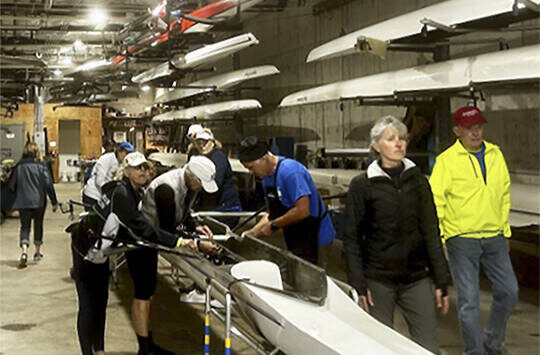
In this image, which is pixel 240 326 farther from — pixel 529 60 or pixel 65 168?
pixel 65 168

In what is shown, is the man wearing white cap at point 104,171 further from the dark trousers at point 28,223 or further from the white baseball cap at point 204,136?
the dark trousers at point 28,223

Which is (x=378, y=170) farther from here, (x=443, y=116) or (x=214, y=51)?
(x=214, y=51)

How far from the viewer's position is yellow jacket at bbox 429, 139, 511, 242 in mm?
3180

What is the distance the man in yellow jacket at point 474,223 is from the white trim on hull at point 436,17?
66.0 inches

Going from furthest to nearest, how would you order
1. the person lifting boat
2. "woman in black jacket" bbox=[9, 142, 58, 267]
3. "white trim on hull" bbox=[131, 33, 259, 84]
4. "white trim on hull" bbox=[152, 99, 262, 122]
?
1. "white trim on hull" bbox=[152, 99, 262, 122]
2. "white trim on hull" bbox=[131, 33, 259, 84]
3. "woman in black jacket" bbox=[9, 142, 58, 267]
4. the person lifting boat

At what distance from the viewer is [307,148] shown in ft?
33.6

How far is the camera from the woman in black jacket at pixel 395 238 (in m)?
2.58

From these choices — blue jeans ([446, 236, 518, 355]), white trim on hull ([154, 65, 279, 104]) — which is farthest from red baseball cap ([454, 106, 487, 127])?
white trim on hull ([154, 65, 279, 104])

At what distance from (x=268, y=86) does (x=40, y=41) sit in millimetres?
5608

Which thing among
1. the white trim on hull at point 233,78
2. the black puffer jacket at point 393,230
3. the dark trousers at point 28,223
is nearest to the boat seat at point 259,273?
the black puffer jacket at point 393,230

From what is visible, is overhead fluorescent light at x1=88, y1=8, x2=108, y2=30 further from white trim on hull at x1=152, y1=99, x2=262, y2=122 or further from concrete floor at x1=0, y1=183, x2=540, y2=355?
concrete floor at x1=0, y1=183, x2=540, y2=355

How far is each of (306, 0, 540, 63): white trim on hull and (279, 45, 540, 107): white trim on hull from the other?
36 centimetres

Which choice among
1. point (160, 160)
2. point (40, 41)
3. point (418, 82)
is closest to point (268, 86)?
point (160, 160)

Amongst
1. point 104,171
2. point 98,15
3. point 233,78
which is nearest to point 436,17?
point 104,171
